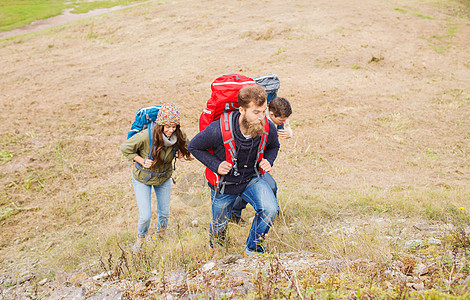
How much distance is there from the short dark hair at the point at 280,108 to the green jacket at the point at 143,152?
131cm

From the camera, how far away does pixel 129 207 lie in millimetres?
5609

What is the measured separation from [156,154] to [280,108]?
155 cm

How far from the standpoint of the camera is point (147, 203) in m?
4.03

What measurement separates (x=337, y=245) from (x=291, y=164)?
11.4 feet

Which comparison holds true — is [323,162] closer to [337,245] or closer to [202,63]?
[337,245]

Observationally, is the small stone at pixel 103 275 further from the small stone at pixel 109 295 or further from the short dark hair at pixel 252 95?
the short dark hair at pixel 252 95

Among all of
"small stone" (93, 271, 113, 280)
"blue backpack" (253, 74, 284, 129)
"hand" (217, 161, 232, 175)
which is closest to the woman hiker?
"small stone" (93, 271, 113, 280)

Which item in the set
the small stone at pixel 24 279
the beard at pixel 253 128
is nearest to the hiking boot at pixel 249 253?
the beard at pixel 253 128

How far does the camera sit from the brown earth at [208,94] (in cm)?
568

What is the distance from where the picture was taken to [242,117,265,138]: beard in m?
2.98

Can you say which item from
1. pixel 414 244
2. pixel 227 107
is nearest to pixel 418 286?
pixel 414 244

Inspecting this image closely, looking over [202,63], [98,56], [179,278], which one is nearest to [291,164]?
[179,278]

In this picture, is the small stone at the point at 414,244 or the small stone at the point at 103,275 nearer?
the small stone at the point at 414,244

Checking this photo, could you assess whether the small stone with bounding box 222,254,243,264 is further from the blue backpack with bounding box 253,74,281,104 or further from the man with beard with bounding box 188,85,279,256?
the blue backpack with bounding box 253,74,281,104
